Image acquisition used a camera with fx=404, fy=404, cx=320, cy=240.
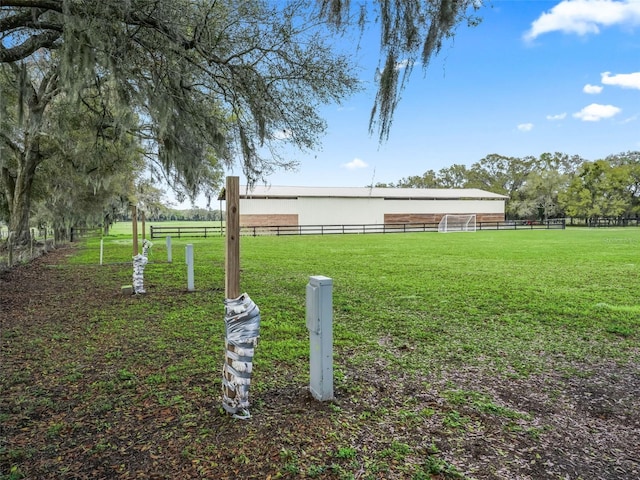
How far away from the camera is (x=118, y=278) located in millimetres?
9484

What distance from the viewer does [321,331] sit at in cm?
296

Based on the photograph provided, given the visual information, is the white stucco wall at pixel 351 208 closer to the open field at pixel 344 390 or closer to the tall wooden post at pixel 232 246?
the open field at pixel 344 390

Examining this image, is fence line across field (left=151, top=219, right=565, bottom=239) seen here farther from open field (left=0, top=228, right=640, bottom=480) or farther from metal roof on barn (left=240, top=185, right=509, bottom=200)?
open field (left=0, top=228, right=640, bottom=480)

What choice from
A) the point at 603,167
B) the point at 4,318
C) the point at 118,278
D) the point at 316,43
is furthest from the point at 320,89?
the point at 603,167

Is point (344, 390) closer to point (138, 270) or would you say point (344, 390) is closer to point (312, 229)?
point (138, 270)

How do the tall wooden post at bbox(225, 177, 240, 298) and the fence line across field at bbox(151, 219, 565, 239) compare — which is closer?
the tall wooden post at bbox(225, 177, 240, 298)

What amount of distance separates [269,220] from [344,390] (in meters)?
31.2

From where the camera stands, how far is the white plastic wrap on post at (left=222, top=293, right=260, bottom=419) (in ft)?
9.12

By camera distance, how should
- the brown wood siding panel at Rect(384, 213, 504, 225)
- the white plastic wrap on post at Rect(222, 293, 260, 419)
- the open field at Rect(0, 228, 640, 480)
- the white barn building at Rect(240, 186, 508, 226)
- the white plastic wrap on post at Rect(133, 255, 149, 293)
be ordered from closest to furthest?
the open field at Rect(0, 228, 640, 480) < the white plastic wrap on post at Rect(222, 293, 260, 419) < the white plastic wrap on post at Rect(133, 255, 149, 293) < the white barn building at Rect(240, 186, 508, 226) < the brown wood siding panel at Rect(384, 213, 504, 225)

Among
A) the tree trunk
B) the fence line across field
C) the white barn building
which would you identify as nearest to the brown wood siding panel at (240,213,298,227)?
the white barn building

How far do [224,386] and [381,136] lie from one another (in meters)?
2.78

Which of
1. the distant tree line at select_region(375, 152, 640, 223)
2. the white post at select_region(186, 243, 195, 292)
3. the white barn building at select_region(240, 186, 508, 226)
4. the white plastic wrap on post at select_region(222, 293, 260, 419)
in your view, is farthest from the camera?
the distant tree line at select_region(375, 152, 640, 223)

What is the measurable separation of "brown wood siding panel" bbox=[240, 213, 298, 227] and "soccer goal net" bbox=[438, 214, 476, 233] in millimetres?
13666

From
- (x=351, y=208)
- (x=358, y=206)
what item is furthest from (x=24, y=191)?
(x=358, y=206)
